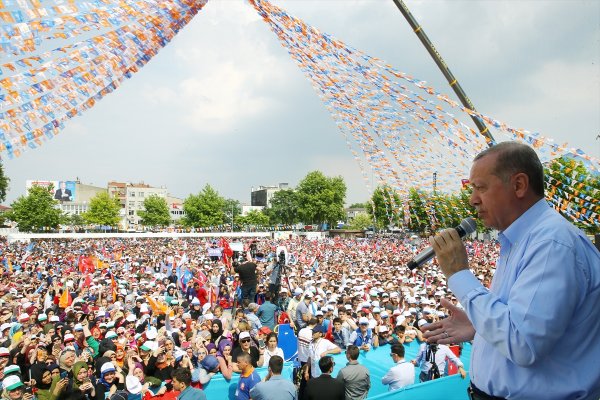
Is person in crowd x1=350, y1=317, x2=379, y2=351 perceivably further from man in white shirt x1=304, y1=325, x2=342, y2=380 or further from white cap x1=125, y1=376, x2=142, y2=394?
white cap x1=125, y1=376, x2=142, y2=394

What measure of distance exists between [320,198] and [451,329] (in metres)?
95.1

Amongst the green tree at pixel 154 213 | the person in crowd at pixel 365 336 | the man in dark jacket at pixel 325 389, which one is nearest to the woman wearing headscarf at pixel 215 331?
the person in crowd at pixel 365 336

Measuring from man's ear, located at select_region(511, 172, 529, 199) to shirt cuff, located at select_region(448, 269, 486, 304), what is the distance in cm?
38

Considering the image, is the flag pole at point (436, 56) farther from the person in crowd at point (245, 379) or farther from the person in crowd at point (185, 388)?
the person in crowd at point (185, 388)

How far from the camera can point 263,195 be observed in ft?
558

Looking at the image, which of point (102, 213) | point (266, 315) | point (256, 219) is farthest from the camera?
point (256, 219)

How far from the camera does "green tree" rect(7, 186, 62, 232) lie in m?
70.2

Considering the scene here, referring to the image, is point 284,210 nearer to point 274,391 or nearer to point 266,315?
point 266,315

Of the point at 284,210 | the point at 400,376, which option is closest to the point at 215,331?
the point at 400,376

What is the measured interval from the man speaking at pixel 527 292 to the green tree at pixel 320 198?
94734 millimetres

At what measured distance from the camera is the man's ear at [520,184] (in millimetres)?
1831

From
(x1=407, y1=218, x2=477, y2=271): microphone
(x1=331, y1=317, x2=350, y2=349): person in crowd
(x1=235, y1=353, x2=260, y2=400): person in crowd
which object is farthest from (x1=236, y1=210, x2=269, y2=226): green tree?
(x1=407, y1=218, x2=477, y2=271): microphone

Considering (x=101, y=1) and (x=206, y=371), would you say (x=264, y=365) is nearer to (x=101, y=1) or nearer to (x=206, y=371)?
(x=206, y=371)

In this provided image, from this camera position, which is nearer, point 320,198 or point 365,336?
point 365,336
